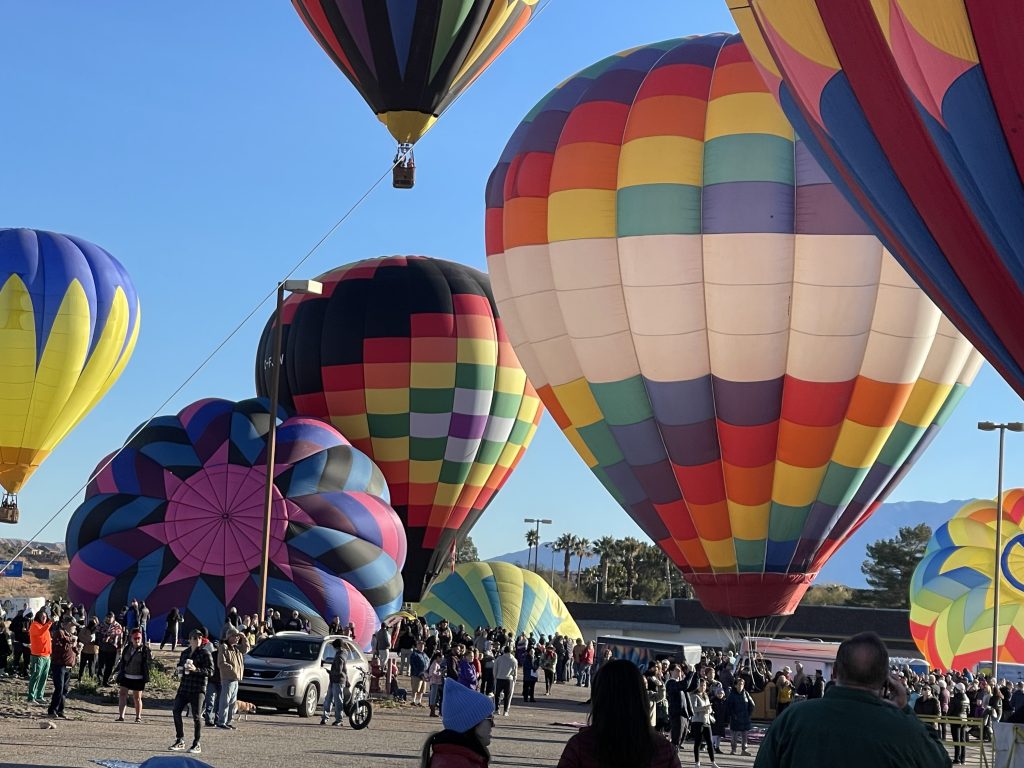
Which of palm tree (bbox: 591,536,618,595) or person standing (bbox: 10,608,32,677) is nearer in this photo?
person standing (bbox: 10,608,32,677)

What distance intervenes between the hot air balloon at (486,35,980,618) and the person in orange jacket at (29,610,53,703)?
34.4 feet

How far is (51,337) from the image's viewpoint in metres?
34.1

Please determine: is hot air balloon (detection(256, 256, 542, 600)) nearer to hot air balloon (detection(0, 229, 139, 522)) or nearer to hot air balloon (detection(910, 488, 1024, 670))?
hot air balloon (detection(0, 229, 139, 522))

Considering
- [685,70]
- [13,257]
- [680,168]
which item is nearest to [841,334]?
[680,168]

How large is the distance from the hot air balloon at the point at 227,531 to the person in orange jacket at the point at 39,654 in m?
9.38

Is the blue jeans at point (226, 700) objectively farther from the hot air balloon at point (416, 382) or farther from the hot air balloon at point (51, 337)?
the hot air balloon at point (51, 337)

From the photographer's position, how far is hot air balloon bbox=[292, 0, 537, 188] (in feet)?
72.2

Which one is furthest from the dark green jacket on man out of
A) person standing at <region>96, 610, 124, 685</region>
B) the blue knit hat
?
person standing at <region>96, 610, 124, 685</region>

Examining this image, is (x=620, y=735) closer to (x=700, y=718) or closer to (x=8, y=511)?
(x=700, y=718)

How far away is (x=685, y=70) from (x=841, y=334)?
5056 mm

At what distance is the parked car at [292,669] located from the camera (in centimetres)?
1831

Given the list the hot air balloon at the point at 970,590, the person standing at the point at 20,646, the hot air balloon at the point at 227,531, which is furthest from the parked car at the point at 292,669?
the hot air balloon at the point at 970,590

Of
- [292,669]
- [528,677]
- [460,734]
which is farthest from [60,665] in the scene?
[460,734]

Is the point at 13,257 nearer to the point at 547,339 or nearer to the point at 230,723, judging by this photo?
the point at 547,339
